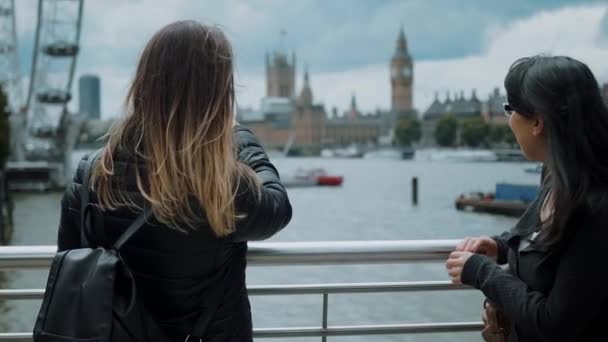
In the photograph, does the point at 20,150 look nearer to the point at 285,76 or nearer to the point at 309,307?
the point at 309,307

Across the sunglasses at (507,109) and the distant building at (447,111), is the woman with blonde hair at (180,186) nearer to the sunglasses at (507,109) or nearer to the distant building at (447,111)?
the sunglasses at (507,109)

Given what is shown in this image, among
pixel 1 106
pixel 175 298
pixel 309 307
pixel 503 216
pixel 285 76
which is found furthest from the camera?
pixel 285 76

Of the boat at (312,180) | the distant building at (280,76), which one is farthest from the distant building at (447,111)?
the distant building at (280,76)

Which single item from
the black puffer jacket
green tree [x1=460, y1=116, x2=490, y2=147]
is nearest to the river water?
the black puffer jacket

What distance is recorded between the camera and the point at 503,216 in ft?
87.2

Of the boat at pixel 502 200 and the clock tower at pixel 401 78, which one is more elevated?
the clock tower at pixel 401 78

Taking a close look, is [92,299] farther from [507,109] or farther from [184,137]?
[507,109]

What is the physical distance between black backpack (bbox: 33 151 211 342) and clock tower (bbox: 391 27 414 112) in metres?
81.9

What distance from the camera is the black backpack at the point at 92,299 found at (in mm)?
992

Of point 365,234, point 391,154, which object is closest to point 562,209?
point 365,234

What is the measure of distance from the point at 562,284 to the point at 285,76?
305ft

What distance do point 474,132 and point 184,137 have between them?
46.1 meters

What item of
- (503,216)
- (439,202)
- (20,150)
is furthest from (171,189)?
(20,150)

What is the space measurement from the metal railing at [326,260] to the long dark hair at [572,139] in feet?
1.57
